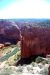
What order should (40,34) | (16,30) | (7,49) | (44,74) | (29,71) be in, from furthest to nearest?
(16,30)
(7,49)
(40,34)
(29,71)
(44,74)

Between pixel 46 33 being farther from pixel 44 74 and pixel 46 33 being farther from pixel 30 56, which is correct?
pixel 44 74

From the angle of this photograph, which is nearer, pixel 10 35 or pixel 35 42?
pixel 35 42

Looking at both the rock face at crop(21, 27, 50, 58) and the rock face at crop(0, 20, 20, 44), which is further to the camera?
the rock face at crop(0, 20, 20, 44)

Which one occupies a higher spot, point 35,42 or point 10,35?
point 35,42

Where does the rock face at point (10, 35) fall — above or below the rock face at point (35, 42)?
below

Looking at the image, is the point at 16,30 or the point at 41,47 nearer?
the point at 41,47

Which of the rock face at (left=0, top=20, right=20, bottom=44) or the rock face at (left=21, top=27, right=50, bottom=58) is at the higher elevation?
the rock face at (left=21, top=27, right=50, bottom=58)

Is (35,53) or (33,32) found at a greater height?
(33,32)

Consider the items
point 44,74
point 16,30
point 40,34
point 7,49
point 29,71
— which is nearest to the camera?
point 44,74

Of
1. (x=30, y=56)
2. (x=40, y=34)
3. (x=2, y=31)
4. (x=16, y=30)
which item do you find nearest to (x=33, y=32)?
(x=40, y=34)

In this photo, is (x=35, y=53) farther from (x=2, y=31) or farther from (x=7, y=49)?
(x=2, y=31)

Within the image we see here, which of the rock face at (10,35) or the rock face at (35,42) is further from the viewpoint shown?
the rock face at (10,35)
